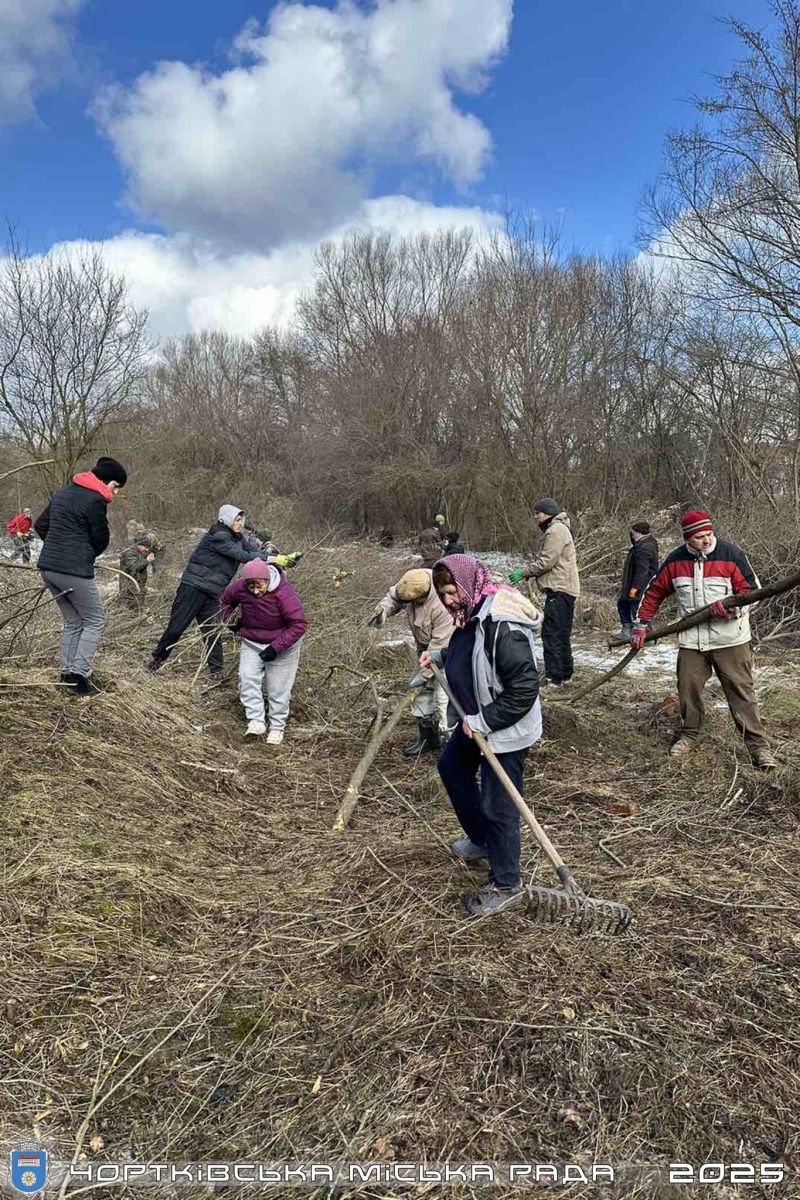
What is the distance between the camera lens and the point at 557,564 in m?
6.66

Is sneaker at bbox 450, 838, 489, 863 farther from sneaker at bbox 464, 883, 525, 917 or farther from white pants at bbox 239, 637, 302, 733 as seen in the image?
white pants at bbox 239, 637, 302, 733

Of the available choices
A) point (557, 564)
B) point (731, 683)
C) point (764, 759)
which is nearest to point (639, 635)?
point (731, 683)

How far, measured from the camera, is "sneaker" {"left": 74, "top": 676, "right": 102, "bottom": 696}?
15.6ft

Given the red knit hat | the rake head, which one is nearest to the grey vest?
the rake head

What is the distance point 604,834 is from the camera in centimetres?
398

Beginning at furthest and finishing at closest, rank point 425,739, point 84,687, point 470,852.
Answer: point 425,739 → point 84,687 → point 470,852

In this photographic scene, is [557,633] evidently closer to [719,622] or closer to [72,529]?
[719,622]

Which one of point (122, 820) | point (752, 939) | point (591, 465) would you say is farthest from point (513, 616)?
point (591, 465)

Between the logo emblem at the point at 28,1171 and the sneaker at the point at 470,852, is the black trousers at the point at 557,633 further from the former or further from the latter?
the logo emblem at the point at 28,1171

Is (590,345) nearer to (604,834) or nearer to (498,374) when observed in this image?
(498,374)

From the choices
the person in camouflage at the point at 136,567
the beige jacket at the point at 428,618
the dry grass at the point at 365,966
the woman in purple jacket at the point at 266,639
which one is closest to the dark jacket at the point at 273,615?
the woman in purple jacket at the point at 266,639

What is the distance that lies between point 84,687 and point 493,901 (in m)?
3.13

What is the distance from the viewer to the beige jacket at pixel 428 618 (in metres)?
5.17

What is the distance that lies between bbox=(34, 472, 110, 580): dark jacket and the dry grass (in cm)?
78
